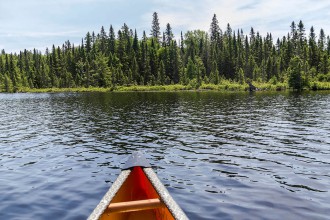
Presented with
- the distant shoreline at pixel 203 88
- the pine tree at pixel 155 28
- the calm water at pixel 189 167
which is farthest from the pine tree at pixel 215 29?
the calm water at pixel 189 167

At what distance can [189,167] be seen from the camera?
15695 millimetres

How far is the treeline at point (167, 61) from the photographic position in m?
124

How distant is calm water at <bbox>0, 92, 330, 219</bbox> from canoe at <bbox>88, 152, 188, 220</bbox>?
2242 mm

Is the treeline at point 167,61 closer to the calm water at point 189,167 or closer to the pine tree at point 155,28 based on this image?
the pine tree at point 155,28

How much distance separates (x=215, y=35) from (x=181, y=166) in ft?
497

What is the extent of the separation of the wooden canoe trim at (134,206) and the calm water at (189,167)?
2807mm

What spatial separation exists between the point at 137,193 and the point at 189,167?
22.4 feet

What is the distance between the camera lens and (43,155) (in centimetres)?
1898

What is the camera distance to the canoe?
7290 millimetres

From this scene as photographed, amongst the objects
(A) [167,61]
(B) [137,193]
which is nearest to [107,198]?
(B) [137,193]

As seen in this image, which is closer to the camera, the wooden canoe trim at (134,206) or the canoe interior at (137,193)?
the wooden canoe trim at (134,206)

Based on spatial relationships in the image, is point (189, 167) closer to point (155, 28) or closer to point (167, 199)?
point (167, 199)

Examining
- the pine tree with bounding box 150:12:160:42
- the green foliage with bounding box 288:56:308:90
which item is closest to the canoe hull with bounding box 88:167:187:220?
the green foliage with bounding box 288:56:308:90

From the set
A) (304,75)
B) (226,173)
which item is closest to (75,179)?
(226,173)
